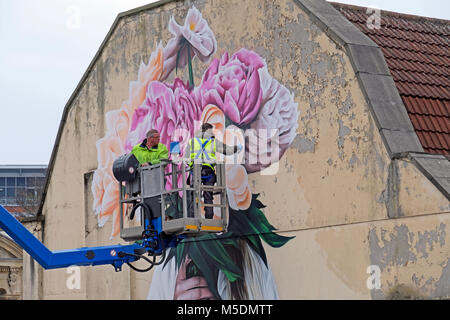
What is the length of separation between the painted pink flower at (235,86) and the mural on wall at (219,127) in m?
0.02

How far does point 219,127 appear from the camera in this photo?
1988cm

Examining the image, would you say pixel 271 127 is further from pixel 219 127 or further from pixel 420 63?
pixel 420 63

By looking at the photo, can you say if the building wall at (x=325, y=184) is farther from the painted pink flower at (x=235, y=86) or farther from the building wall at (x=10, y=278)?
the building wall at (x=10, y=278)

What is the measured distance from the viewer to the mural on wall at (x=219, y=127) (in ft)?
61.5

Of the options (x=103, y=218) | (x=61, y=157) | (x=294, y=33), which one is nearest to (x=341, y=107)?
(x=294, y=33)

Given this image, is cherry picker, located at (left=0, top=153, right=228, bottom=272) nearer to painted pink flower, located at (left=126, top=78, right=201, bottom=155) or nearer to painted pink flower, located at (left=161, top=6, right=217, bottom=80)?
painted pink flower, located at (left=126, top=78, right=201, bottom=155)

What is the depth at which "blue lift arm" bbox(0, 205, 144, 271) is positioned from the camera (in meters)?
16.4

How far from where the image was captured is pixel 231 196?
19.4 meters

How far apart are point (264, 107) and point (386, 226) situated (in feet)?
12.5

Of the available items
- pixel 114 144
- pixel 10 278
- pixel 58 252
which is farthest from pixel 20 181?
pixel 58 252

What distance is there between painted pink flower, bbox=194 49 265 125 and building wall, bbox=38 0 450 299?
0.63ft

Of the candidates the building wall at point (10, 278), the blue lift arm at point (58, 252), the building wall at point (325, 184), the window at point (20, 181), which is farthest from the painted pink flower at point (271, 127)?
the window at point (20, 181)

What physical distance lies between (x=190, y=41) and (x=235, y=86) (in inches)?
72.0

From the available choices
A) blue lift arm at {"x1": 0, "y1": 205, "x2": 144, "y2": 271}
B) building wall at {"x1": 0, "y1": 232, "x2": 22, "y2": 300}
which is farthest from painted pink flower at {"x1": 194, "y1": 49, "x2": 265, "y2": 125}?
building wall at {"x1": 0, "y1": 232, "x2": 22, "y2": 300}
